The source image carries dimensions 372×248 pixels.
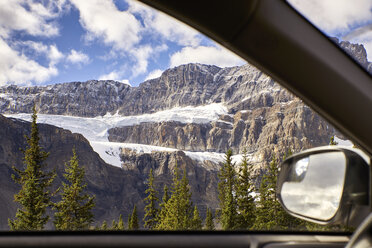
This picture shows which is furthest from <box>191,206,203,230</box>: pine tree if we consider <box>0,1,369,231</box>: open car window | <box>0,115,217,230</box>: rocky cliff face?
<box>0,115,217,230</box>: rocky cliff face

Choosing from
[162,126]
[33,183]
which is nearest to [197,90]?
[33,183]

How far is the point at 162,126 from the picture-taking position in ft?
152

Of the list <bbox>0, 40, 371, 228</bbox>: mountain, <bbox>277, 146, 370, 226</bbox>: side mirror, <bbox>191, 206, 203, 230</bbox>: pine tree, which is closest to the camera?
<bbox>277, 146, 370, 226</bbox>: side mirror

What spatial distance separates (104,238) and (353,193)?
1504mm

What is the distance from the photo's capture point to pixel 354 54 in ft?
4.39

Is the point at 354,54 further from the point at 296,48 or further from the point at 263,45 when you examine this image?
the point at 263,45

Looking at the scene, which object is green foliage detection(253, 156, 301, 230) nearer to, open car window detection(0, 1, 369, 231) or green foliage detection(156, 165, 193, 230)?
open car window detection(0, 1, 369, 231)

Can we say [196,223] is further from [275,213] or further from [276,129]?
[276,129]

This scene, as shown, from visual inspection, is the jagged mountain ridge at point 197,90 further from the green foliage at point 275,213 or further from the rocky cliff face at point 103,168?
the rocky cliff face at point 103,168

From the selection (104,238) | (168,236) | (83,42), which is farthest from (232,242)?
(83,42)

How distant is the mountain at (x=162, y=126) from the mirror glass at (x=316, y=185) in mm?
145

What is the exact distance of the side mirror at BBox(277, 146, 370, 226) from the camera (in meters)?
1.17

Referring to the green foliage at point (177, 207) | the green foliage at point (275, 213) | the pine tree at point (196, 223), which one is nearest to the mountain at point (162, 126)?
the green foliage at point (275, 213)

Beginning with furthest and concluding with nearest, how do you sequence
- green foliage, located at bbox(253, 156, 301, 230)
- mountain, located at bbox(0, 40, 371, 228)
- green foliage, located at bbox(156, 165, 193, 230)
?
green foliage, located at bbox(156, 165, 193, 230), mountain, located at bbox(0, 40, 371, 228), green foliage, located at bbox(253, 156, 301, 230)
